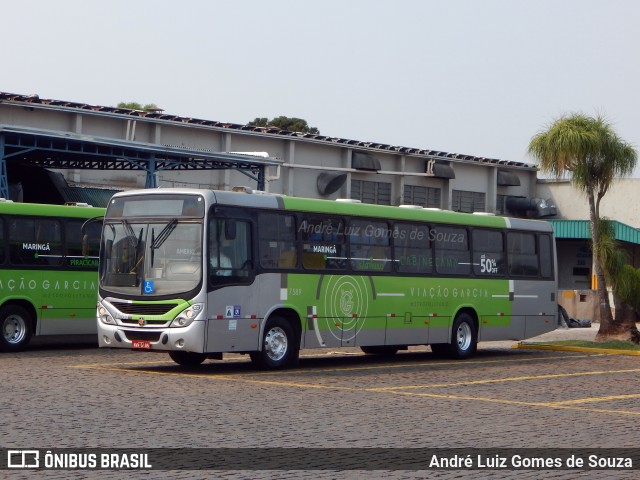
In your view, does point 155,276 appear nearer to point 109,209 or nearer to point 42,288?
point 109,209

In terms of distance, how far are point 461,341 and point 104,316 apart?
8638 mm

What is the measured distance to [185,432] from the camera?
38.1 ft

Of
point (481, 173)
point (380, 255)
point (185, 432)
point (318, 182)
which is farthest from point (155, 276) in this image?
point (481, 173)

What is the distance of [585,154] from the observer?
2791 cm

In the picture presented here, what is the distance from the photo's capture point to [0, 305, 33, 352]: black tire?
74.8 ft

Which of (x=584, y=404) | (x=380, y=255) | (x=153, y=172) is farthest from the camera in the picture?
(x=153, y=172)

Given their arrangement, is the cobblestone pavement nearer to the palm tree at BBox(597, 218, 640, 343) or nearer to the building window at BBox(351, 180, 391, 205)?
the palm tree at BBox(597, 218, 640, 343)

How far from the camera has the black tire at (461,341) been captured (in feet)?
79.5

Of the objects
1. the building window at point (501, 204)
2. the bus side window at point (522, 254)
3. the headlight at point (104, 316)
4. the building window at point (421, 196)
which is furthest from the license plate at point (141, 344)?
the building window at point (501, 204)

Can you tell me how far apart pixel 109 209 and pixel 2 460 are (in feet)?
34.3

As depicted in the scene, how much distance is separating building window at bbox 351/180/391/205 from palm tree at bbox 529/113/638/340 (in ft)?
66.8

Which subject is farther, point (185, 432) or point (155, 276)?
point (155, 276)

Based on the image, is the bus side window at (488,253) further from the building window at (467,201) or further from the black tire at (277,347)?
the building window at (467,201)

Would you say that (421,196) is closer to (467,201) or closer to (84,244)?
(467,201)
